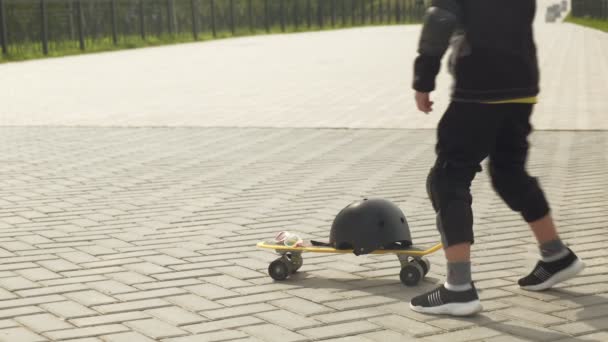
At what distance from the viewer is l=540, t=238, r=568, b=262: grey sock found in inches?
188

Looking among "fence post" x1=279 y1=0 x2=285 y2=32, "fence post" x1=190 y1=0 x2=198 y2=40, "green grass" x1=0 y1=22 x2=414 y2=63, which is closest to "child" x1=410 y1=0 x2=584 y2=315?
"green grass" x1=0 y1=22 x2=414 y2=63

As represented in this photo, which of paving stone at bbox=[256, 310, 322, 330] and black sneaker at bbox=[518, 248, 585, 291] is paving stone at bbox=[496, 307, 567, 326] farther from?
paving stone at bbox=[256, 310, 322, 330]

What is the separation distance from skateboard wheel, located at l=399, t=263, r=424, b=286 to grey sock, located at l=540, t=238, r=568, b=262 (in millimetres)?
561

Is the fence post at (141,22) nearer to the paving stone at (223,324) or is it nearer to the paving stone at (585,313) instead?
the paving stone at (223,324)

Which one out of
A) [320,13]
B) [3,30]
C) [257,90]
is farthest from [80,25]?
[320,13]

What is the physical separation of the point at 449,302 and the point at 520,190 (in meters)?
0.60

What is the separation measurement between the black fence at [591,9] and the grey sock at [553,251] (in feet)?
145

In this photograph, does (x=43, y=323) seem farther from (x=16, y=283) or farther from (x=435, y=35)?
(x=435, y=35)

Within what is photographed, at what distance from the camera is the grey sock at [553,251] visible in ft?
15.6

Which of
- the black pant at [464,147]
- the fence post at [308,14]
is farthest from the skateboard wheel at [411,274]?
the fence post at [308,14]

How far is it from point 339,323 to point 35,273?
1.76 m

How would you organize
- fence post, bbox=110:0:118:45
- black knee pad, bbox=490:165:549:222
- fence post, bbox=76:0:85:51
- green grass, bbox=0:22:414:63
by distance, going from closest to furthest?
black knee pad, bbox=490:165:549:222 → green grass, bbox=0:22:414:63 → fence post, bbox=76:0:85:51 → fence post, bbox=110:0:118:45

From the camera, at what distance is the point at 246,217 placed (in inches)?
267

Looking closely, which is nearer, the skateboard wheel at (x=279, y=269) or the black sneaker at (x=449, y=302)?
the black sneaker at (x=449, y=302)
